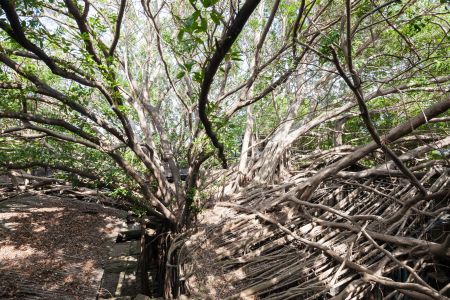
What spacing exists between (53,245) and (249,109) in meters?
4.09

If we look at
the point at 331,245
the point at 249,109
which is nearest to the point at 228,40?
the point at 331,245

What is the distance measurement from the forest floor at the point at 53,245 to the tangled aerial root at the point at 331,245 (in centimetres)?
150

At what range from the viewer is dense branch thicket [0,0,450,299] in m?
2.53

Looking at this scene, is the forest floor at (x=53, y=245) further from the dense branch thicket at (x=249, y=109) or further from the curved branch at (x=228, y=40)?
the curved branch at (x=228, y=40)

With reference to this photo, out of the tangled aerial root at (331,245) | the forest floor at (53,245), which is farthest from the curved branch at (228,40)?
the forest floor at (53,245)

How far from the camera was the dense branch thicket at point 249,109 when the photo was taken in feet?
8.29

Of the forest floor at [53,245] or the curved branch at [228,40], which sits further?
the forest floor at [53,245]

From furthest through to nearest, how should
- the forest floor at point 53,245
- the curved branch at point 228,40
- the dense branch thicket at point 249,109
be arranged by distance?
the forest floor at point 53,245 < the dense branch thicket at point 249,109 < the curved branch at point 228,40

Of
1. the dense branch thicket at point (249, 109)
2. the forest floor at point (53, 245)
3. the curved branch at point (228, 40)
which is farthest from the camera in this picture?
the forest floor at point (53, 245)

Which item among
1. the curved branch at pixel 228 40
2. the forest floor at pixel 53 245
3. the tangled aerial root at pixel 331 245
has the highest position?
the curved branch at pixel 228 40

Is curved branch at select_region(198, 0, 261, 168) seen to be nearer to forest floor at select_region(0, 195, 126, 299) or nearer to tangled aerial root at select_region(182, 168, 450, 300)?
tangled aerial root at select_region(182, 168, 450, 300)

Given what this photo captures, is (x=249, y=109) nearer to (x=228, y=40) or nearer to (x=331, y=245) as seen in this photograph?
(x=331, y=245)

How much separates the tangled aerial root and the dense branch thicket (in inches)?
1.4

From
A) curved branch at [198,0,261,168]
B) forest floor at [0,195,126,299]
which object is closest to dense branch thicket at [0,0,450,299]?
curved branch at [198,0,261,168]
